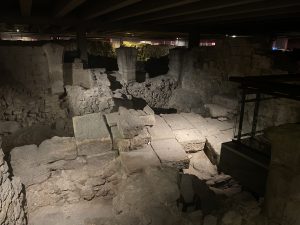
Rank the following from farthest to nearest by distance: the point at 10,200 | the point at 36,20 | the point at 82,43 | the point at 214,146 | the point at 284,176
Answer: the point at 82,43 → the point at 36,20 → the point at 214,146 → the point at 10,200 → the point at 284,176

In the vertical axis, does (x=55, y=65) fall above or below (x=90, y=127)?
above

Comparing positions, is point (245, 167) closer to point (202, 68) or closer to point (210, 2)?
point (210, 2)

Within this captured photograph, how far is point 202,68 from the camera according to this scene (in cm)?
811

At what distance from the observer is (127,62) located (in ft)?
27.0

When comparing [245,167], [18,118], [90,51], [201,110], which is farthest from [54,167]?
[90,51]

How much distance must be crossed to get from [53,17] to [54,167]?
4.34 m

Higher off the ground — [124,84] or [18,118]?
[124,84]

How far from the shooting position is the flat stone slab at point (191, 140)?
4.98 meters

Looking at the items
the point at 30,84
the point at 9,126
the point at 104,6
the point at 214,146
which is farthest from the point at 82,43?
the point at 214,146

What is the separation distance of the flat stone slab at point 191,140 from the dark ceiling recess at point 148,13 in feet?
8.10

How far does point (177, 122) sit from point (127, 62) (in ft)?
11.0

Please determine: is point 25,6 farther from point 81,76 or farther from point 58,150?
point 58,150

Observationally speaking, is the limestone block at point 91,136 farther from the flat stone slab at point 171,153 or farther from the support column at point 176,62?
the support column at point 176,62

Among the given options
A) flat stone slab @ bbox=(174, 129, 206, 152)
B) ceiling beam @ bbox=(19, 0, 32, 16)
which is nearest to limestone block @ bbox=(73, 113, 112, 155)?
flat stone slab @ bbox=(174, 129, 206, 152)
